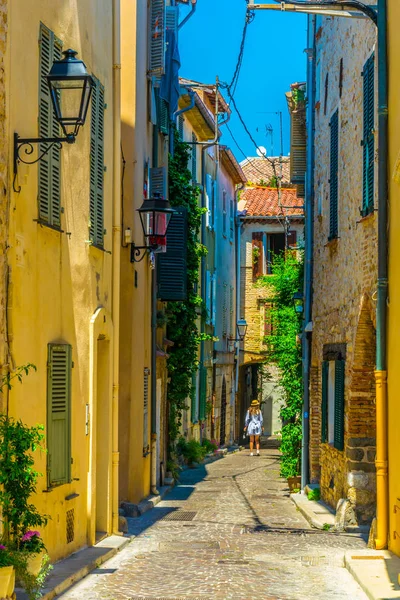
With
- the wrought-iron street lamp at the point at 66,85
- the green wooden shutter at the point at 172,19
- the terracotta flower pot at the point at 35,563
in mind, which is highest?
the green wooden shutter at the point at 172,19

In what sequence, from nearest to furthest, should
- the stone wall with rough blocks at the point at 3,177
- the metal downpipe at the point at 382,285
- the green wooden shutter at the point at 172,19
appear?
the stone wall with rough blocks at the point at 3,177, the metal downpipe at the point at 382,285, the green wooden shutter at the point at 172,19

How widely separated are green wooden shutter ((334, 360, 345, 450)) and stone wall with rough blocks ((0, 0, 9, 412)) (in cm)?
822

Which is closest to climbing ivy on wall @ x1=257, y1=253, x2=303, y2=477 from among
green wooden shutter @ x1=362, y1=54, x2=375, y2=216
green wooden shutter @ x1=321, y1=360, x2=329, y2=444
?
green wooden shutter @ x1=321, y1=360, x2=329, y2=444

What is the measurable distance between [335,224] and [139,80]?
3.98m

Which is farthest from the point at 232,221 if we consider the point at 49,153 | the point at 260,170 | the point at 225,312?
the point at 49,153

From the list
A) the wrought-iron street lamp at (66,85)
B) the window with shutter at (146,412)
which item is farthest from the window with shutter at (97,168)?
the window with shutter at (146,412)

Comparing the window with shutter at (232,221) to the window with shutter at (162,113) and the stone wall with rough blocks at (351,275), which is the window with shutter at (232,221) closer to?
the window with shutter at (162,113)

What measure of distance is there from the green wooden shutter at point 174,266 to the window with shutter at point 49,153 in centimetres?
951

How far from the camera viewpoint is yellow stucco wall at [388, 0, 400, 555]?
11477 mm

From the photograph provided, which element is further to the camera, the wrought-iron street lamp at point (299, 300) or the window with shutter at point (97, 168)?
the wrought-iron street lamp at point (299, 300)

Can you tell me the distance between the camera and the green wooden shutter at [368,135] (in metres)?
13.5

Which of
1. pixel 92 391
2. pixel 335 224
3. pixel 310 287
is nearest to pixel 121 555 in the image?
pixel 92 391

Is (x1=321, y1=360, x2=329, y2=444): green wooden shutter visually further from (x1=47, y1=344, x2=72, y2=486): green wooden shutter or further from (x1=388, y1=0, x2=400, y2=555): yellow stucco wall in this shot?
(x1=47, y1=344, x2=72, y2=486): green wooden shutter

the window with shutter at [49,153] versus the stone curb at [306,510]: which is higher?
the window with shutter at [49,153]
